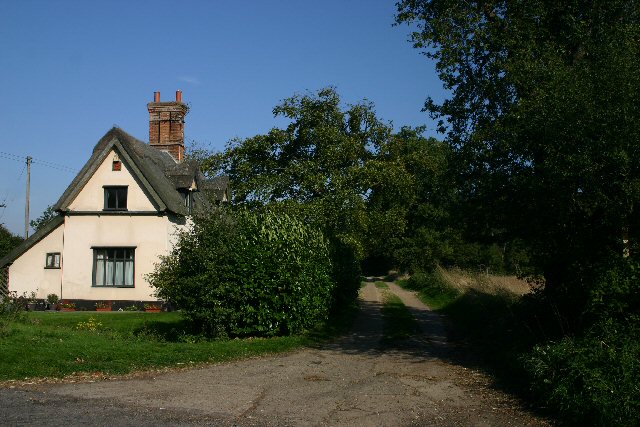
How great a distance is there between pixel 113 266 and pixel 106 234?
147 centimetres

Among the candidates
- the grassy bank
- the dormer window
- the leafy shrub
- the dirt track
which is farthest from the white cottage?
the leafy shrub

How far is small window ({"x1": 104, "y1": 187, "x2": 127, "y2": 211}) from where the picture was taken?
93.6 ft

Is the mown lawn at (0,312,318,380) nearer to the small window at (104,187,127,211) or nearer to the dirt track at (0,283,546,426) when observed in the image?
the dirt track at (0,283,546,426)

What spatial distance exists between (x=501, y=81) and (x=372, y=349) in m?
7.19

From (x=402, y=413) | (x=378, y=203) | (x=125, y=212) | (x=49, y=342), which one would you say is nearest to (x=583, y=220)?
(x=402, y=413)

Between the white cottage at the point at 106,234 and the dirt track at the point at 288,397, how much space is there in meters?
16.6

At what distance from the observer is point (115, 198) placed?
93.8 feet

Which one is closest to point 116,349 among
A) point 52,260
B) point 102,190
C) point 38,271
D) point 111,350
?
point 111,350

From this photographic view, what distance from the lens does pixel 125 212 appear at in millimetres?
28266

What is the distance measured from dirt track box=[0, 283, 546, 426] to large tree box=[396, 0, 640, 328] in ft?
8.82

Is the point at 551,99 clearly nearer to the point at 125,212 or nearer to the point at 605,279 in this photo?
the point at 605,279

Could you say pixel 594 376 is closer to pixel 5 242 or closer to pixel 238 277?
pixel 238 277

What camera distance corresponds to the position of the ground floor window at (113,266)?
92.9 feet

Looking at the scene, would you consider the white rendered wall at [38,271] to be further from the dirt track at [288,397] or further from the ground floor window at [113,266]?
the dirt track at [288,397]
